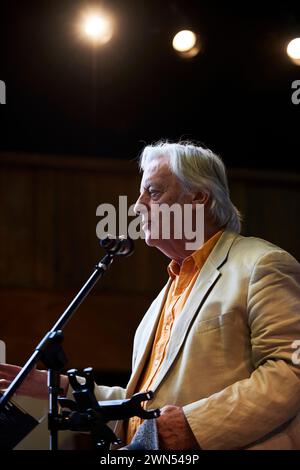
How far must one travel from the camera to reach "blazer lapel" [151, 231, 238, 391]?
2334mm

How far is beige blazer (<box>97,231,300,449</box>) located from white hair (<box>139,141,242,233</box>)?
0.22 meters

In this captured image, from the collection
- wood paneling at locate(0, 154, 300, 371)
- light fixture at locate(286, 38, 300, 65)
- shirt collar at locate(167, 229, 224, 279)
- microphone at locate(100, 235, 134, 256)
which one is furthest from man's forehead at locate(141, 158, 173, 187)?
light fixture at locate(286, 38, 300, 65)

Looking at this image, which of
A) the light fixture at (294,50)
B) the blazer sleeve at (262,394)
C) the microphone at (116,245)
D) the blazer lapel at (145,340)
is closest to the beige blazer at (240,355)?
the blazer sleeve at (262,394)

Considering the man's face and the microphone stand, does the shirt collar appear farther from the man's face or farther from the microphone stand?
the microphone stand

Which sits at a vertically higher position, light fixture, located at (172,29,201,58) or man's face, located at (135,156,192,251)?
light fixture, located at (172,29,201,58)

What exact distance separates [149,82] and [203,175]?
86.8 inches

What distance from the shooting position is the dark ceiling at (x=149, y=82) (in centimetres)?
450

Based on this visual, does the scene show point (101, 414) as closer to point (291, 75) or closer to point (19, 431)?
point (19, 431)

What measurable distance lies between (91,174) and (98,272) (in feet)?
8.89

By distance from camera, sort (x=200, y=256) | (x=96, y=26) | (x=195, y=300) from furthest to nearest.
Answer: (x=96, y=26) < (x=200, y=256) < (x=195, y=300)

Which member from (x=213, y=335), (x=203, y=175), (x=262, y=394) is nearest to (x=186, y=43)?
(x=203, y=175)

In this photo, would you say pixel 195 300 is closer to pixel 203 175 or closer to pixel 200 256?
pixel 200 256

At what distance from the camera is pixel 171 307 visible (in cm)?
257

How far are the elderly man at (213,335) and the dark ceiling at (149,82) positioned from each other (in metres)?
2.07
